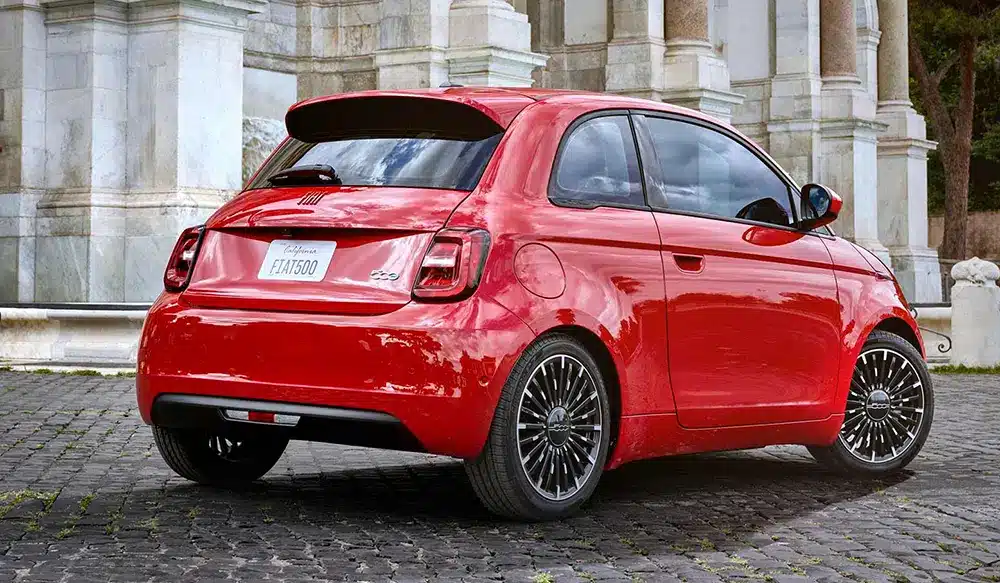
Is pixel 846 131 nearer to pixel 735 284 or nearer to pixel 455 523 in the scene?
pixel 735 284

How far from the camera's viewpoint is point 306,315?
5848mm

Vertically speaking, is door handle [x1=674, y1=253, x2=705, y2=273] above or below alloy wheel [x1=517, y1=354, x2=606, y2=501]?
above

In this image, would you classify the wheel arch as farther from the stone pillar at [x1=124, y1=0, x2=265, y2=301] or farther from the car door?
the stone pillar at [x1=124, y1=0, x2=265, y2=301]

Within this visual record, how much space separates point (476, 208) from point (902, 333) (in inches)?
116

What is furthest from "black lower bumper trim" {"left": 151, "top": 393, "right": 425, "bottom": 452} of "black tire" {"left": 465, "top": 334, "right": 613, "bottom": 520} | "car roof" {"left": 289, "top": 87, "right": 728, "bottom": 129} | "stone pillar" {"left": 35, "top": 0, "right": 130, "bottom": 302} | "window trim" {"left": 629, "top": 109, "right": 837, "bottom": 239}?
"stone pillar" {"left": 35, "top": 0, "right": 130, "bottom": 302}

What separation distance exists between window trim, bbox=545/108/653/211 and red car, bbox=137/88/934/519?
0.05 ft

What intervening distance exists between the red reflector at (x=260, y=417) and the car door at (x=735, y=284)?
156 centimetres

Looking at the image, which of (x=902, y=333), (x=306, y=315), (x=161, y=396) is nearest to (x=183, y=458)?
(x=161, y=396)

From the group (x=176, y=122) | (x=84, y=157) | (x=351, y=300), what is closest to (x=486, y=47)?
(x=176, y=122)

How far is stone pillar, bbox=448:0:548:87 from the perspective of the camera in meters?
18.3

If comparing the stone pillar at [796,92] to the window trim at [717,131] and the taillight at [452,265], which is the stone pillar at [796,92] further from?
the taillight at [452,265]

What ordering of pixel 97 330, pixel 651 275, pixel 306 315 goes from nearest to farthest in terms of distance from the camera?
pixel 306 315 → pixel 651 275 → pixel 97 330

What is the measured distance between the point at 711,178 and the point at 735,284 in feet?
1.56

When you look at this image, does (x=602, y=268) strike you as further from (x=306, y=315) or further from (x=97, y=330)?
(x=97, y=330)
